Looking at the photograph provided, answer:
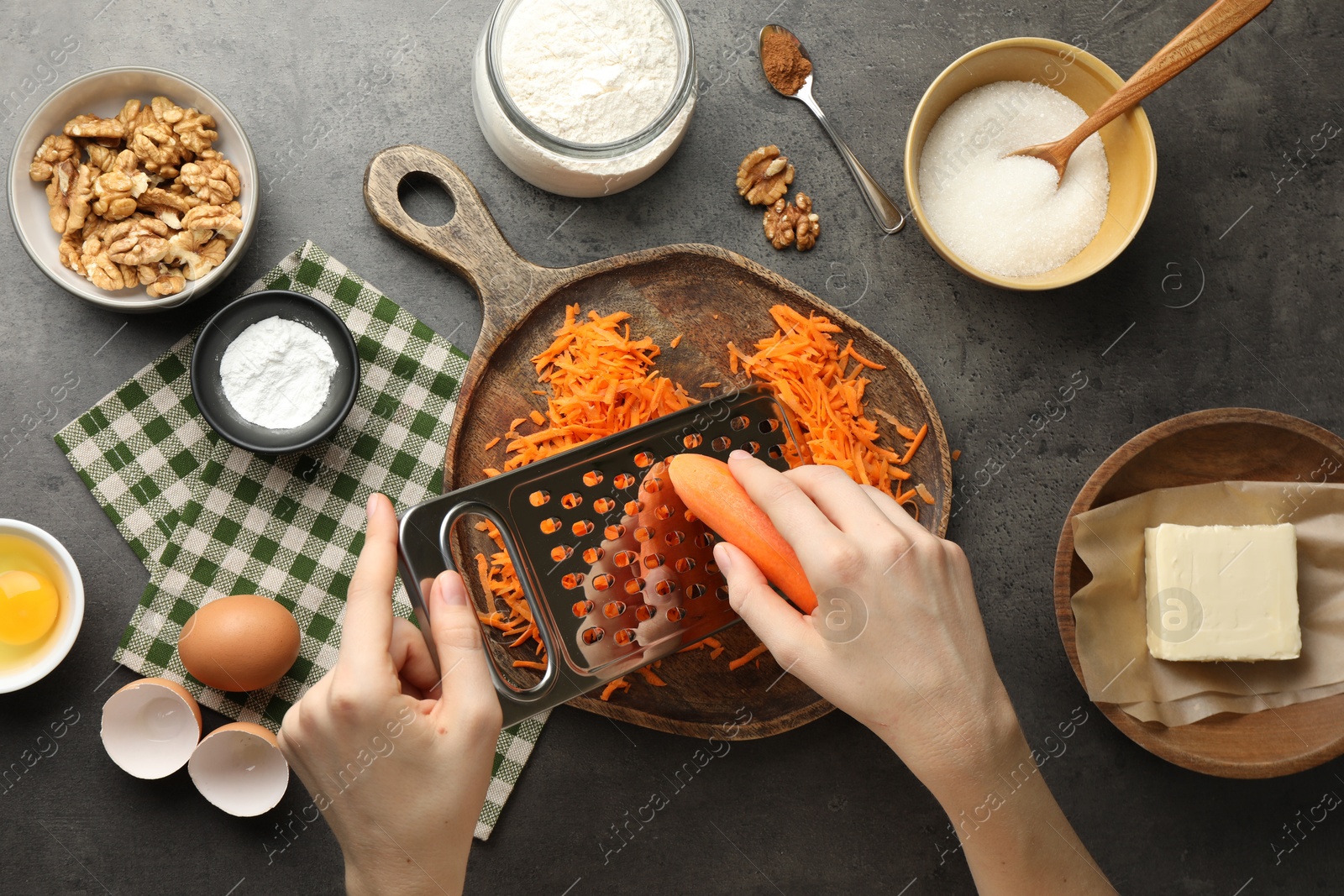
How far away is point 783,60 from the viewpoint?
217 cm

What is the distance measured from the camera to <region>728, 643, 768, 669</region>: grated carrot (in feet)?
6.61

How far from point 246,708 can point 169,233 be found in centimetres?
113

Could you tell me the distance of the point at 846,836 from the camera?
221 centimetres

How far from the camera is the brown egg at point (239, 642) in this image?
6.16ft

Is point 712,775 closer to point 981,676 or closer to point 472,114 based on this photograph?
point 981,676

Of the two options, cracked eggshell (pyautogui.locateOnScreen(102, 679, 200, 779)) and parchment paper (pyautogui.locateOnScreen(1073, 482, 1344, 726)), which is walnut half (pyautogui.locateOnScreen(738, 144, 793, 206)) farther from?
cracked eggshell (pyautogui.locateOnScreen(102, 679, 200, 779))

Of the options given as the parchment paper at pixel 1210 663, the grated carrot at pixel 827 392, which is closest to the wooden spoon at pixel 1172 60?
the grated carrot at pixel 827 392

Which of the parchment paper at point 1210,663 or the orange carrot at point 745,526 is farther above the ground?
the orange carrot at point 745,526

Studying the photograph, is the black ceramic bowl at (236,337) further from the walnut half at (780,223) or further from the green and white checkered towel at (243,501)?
the walnut half at (780,223)

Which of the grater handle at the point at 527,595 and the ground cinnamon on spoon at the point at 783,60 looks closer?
the grater handle at the point at 527,595

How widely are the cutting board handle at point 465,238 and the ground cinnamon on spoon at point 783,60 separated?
2.57ft

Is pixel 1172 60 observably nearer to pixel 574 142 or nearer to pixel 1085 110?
pixel 1085 110

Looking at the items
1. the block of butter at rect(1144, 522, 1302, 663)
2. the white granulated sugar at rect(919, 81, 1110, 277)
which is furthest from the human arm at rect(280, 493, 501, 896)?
the block of butter at rect(1144, 522, 1302, 663)

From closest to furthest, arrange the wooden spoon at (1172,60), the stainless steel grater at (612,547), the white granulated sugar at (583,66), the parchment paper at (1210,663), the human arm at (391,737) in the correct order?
the human arm at (391,737) < the stainless steel grater at (612,547) < the wooden spoon at (1172,60) < the white granulated sugar at (583,66) < the parchment paper at (1210,663)
